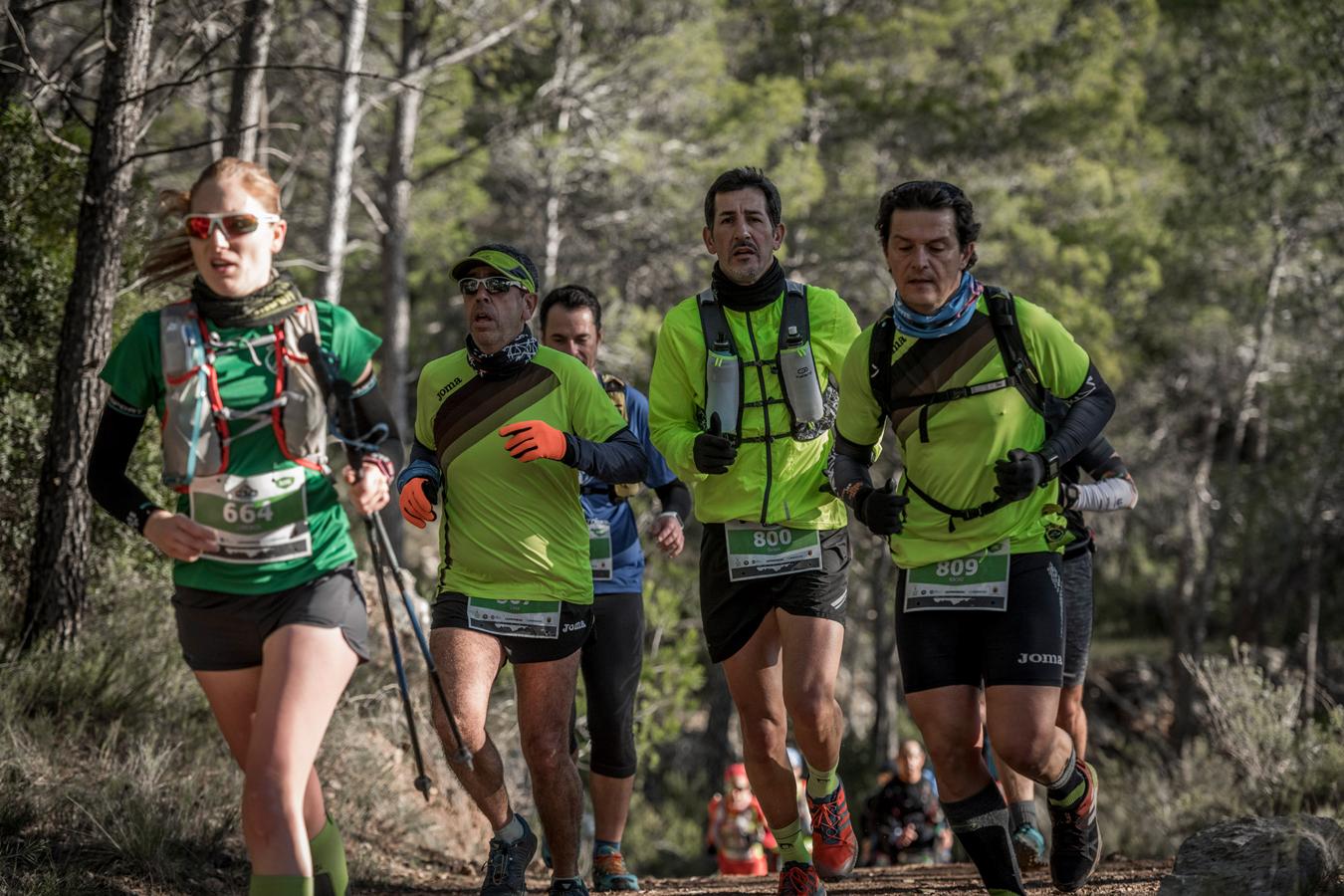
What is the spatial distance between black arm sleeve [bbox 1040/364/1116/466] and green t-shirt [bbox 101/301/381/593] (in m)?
2.23

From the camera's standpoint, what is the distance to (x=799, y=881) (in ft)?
17.3

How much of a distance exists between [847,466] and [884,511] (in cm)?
42

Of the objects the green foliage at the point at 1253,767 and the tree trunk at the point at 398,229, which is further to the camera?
the tree trunk at the point at 398,229

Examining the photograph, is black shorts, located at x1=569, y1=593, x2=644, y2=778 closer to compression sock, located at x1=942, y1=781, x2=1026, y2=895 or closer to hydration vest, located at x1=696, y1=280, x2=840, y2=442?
hydration vest, located at x1=696, y1=280, x2=840, y2=442

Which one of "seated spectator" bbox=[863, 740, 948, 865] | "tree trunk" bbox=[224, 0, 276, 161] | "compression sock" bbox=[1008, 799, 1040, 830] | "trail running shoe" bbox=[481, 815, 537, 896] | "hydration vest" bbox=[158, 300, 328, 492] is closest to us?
"hydration vest" bbox=[158, 300, 328, 492]

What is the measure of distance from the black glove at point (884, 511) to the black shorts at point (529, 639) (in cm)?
122

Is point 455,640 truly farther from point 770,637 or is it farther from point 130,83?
point 130,83

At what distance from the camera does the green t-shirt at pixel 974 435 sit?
15.3ft

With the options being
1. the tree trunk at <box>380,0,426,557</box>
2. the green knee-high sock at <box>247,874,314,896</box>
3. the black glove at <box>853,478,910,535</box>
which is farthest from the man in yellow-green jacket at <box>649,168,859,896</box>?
the tree trunk at <box>380,0,426,557</box>

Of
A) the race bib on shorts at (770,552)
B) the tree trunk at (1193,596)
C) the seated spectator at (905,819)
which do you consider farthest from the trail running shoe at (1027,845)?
the tree trunk at (1193,596)

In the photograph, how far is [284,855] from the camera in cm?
381

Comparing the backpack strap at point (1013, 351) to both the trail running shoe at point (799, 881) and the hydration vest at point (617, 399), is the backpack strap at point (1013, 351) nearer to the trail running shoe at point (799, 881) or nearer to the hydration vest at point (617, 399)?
the trail running shoe at point (799, 881)

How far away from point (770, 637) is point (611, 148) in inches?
637

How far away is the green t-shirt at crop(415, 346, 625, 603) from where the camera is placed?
5.24m
